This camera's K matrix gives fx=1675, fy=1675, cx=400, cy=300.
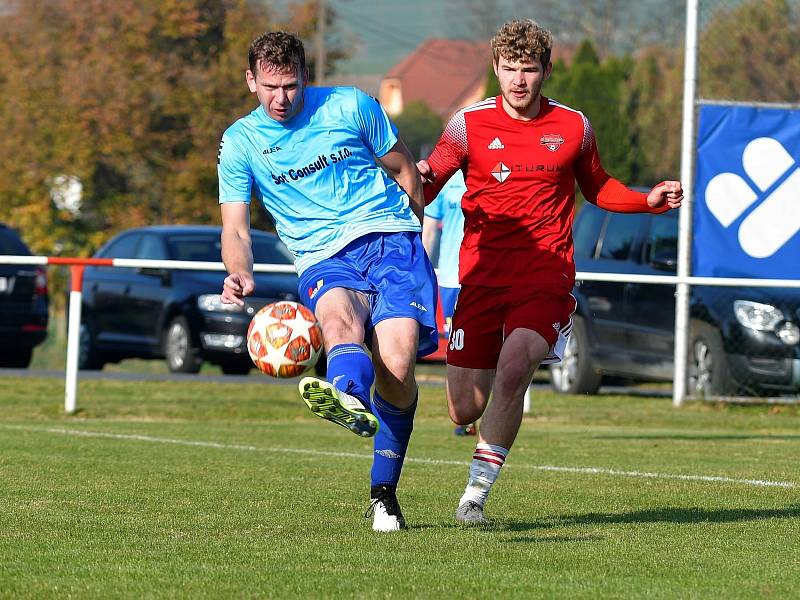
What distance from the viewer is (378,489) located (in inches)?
277

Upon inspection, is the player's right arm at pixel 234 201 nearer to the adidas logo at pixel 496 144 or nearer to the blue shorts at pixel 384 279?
the blue shorts at pixel 384 279

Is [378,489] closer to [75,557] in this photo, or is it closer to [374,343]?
[374,343]

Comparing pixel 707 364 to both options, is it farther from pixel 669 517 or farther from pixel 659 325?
pixel 669 517

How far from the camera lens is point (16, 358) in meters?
20.3

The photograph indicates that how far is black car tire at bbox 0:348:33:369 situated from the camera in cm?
2020

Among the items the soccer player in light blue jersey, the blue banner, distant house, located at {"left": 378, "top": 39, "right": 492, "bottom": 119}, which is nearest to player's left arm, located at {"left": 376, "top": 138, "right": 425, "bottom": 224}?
the soccer player in light blue jersey

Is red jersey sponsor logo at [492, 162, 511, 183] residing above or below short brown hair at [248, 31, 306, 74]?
Answer: below

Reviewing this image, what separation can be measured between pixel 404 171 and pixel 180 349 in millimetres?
12069

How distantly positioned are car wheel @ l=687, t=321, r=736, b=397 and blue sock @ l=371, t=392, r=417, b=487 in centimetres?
909

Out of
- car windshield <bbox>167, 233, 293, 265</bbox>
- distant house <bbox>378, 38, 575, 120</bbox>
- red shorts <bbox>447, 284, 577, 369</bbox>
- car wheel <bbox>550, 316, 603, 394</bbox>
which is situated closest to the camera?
red shorts <bbox>447, 284, 577, 369</bbox>

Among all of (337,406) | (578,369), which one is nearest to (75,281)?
(578,369)

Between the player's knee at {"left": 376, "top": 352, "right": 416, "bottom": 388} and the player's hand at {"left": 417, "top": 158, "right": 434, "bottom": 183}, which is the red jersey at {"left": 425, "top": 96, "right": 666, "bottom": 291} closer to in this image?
the player's hand at {"left": 417, "top": 158, "right": 434, "bottom": 183}

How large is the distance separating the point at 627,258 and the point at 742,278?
1497mm

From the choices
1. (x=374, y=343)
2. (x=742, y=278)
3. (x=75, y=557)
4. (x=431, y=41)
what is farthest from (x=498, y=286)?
(x=431, y=41)
